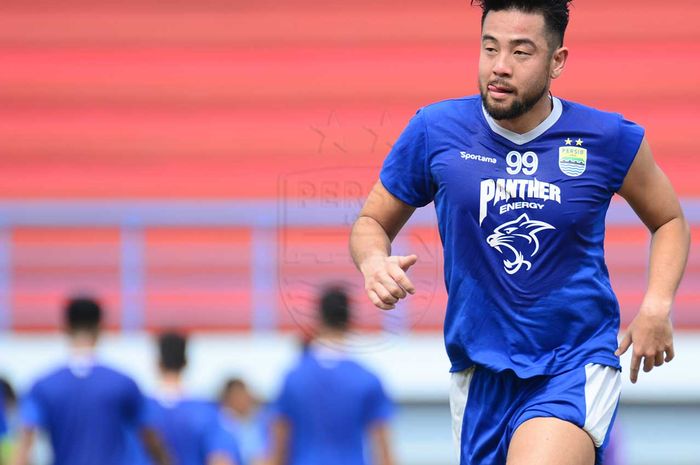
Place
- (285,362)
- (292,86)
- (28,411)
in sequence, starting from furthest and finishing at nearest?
(292,86), (285,362), (28,411)

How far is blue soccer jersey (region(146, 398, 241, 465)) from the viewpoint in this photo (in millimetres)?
8117

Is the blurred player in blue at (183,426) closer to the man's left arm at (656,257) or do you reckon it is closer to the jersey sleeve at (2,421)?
the jersey sleeve at (2,421)

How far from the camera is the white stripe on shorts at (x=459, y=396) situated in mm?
3965

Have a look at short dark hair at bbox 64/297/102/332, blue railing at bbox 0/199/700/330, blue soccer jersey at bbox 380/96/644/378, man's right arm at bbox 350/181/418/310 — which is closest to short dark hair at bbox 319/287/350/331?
short dark hair at bbox 64/297/102/332

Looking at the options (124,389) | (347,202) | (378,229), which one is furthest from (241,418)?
(378,229)

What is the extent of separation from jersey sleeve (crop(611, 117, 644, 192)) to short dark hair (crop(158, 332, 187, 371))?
448 centimetres

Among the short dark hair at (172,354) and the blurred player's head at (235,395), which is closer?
the short dark hair at (172,354)

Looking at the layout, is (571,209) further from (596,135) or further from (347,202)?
(347,202)

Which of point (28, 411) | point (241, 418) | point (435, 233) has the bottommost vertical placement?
point (241, 418)

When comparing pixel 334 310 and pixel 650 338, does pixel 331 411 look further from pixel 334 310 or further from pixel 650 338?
pixel 650 338

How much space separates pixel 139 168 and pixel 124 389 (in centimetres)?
449

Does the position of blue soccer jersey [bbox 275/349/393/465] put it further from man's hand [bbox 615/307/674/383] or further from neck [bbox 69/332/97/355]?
man's hand [bbox 615/307/674/383]

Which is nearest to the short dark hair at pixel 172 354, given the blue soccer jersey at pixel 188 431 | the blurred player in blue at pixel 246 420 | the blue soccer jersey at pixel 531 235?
the blue soccer jersey at pixel 188 431

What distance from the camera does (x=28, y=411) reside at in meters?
7.18
